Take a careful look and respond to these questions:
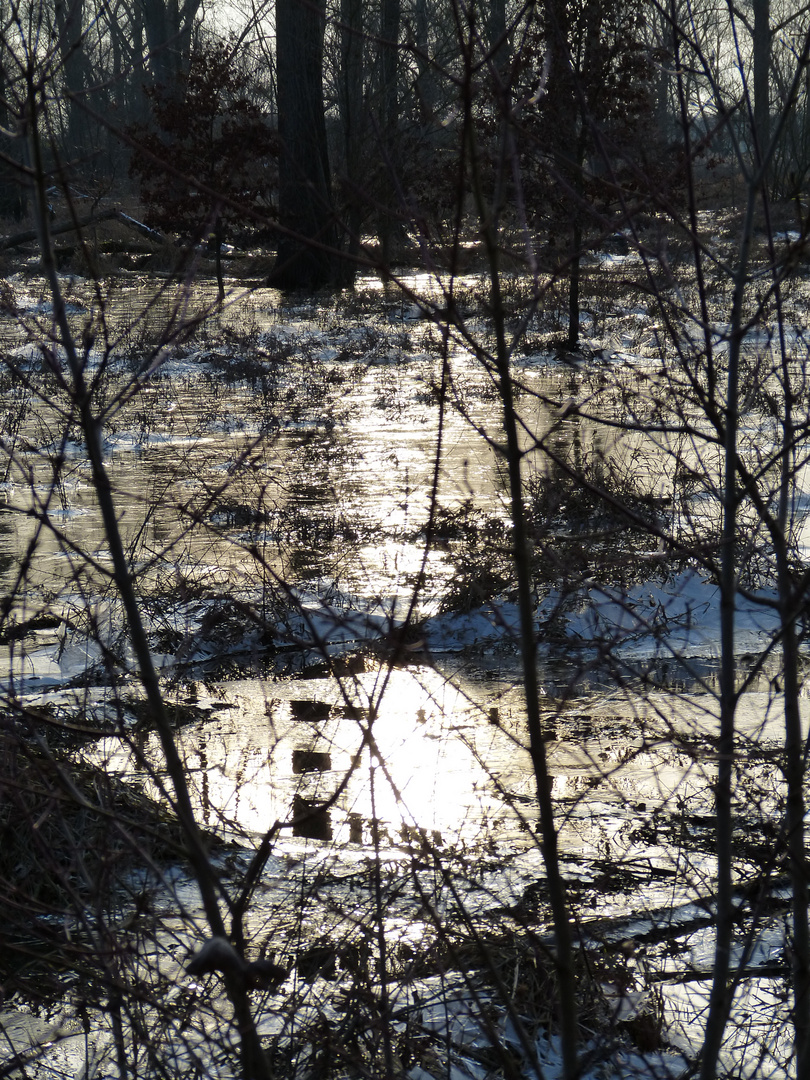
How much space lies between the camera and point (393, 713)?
14.0 feet

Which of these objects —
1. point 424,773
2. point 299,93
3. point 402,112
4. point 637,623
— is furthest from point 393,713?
point 299,93

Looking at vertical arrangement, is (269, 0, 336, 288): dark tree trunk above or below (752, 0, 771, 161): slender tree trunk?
above

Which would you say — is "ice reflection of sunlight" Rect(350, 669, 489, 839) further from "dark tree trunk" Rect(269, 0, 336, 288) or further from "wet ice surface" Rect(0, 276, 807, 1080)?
"dark tree trunk" Rect(269, 0, 336, 288)

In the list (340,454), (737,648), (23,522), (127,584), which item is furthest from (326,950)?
(340,454)

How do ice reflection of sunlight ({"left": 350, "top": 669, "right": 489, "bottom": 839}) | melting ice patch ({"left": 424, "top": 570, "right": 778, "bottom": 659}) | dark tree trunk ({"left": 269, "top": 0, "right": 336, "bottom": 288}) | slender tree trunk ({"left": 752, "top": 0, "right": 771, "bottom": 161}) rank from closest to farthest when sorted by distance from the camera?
slender tree trunk ({"left": 752, "top": 0, "right": 771, "bottom": 161}) < ice reflection of sunlight ({"left": 350, "top": 669, "right": 489, "bottom": 839}) < melting ice patch ({"left": 424, "top": 570, "right": 778, "bottom": 659}) < dark tree trunk ({"left": 269, "top": 0, "right": 336, "bottom": 288})

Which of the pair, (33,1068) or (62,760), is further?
(62,760)

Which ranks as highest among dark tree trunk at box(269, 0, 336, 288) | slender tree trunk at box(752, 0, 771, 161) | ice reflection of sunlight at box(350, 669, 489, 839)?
dark tree trunk at box(269, 0, 336, 288)

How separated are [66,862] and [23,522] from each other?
4.52m

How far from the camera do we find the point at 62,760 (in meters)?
3.12

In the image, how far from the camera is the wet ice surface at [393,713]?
2.26 m

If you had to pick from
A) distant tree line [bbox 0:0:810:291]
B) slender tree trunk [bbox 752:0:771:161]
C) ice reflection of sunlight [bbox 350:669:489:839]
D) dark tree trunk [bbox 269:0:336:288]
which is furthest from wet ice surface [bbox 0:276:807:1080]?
dark tree trunk [bbox 269:0:336:288]

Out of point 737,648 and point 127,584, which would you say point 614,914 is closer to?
point 127,584

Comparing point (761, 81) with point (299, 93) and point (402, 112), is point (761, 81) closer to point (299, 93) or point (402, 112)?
point (402, 112)

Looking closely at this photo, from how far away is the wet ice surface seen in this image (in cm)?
226
